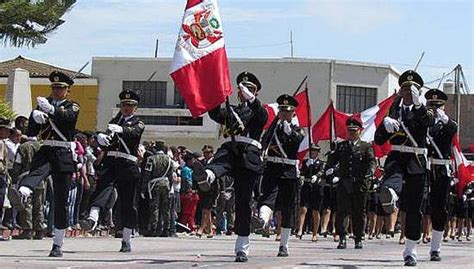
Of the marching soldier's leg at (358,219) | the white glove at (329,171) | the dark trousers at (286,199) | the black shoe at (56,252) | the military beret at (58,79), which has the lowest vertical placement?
the black shoe at (56,252)

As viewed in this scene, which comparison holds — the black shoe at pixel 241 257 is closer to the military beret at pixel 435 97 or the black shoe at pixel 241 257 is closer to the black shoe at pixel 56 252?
the black shoe at pixel 56 252

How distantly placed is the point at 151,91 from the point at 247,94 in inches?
1872

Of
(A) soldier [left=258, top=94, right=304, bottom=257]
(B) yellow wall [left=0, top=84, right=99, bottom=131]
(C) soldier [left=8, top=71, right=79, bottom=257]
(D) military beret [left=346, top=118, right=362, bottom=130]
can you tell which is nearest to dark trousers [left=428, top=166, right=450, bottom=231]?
(A) soldier [left=258, top=94, right=304, bottom=257]

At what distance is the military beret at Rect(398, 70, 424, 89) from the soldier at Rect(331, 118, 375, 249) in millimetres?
5279

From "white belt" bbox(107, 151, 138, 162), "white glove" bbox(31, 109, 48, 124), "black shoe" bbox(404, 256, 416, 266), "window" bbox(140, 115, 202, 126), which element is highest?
"window" bbox(140, 115, 202, 126)

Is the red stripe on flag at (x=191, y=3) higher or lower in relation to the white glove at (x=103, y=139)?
higher

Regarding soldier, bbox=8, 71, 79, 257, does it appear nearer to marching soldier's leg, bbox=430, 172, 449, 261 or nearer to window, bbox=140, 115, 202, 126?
marching soldier's leg, bbox=430, 172, 449, 261

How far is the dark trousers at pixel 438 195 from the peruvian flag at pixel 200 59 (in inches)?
128

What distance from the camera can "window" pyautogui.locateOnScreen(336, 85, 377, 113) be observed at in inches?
2296

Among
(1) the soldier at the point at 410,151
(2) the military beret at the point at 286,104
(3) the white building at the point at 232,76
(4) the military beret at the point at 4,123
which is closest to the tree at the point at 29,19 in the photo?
(4) the military beret at the point at 4,123

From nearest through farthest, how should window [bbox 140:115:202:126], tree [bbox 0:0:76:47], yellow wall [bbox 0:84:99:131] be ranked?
tree [bbox 0:0:76:47], window [bbox 140:115:202:126], yellow wall [bbox 0:84:99:131]

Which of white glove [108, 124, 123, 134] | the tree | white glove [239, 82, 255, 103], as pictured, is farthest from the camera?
the tree

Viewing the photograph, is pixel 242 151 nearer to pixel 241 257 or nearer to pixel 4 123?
pixel 241 257

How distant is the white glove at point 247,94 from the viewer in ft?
43.4
